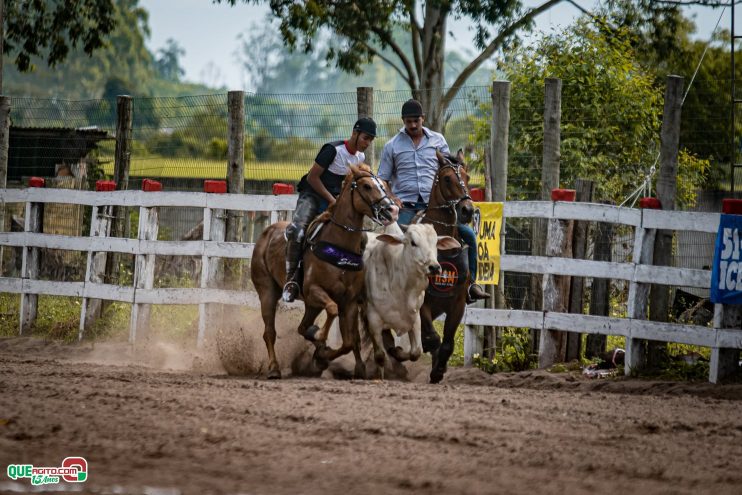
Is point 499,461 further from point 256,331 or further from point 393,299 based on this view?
point 256,331

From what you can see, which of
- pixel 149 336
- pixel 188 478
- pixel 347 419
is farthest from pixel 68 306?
pixel 188 478

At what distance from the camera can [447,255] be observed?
11.6 m

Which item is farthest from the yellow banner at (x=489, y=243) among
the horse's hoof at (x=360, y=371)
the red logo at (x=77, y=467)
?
the red logo at (x=77, y=467)

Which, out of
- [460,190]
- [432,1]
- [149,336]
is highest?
[432,1]

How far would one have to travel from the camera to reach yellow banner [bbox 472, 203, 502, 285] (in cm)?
1282

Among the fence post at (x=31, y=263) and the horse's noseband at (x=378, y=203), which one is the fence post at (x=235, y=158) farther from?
the horse's noseband at (x=378, y=203)

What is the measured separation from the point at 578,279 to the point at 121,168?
7215mm

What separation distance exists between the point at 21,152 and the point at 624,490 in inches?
735

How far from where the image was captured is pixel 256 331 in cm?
1348

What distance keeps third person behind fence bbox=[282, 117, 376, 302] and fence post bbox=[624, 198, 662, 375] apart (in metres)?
2.97

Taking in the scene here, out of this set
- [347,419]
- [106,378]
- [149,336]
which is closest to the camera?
[347,419]

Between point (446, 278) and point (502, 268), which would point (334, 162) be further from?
point (502, 268)

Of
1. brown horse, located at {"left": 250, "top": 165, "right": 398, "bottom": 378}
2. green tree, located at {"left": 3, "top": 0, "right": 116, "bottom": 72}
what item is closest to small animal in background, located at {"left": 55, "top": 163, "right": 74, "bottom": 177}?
green tree, located at {"left": 3, "top": 0, "right": 116, "bottom": 72}

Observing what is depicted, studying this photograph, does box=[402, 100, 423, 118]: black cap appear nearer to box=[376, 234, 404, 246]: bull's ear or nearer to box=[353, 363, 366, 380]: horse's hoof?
box=[376, 234, 404, 246]: bull's ear
